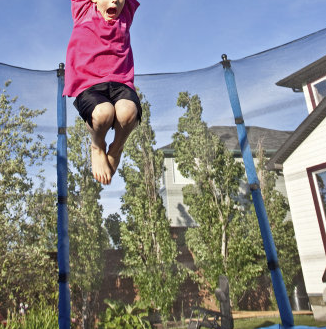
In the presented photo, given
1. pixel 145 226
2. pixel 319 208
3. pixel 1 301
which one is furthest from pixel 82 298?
pixel 319 208

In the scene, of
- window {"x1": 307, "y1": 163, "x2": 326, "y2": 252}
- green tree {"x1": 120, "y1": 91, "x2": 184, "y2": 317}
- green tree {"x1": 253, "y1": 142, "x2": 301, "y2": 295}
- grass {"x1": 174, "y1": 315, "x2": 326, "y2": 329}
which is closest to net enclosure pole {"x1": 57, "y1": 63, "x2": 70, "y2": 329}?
green tree {"x1": 120, "y1": 91, "x2": 184, "y2": 317}

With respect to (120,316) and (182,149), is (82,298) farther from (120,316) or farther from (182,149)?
(182,149)

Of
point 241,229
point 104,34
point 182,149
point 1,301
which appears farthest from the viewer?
point 241,229

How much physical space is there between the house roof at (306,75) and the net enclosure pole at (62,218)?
1.96 metres

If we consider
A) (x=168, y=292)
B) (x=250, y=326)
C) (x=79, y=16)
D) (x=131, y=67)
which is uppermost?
(x=79, y=16)

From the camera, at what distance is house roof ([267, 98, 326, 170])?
9.80 ft

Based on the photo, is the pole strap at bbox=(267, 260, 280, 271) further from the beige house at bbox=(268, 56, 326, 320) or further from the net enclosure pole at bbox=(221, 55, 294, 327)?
the beige house at bbox=(268, 56, 326, 320)

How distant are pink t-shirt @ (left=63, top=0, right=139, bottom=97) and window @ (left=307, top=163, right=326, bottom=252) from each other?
206cm

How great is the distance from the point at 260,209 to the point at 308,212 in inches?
22.2

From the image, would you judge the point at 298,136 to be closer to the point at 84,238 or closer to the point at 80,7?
the point at 84,238

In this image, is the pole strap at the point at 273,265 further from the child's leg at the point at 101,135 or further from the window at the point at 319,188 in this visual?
the child's leg at the point at 101,135

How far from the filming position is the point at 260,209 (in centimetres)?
277

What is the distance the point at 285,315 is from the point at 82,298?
1.90 m

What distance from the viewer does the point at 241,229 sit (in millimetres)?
4309
